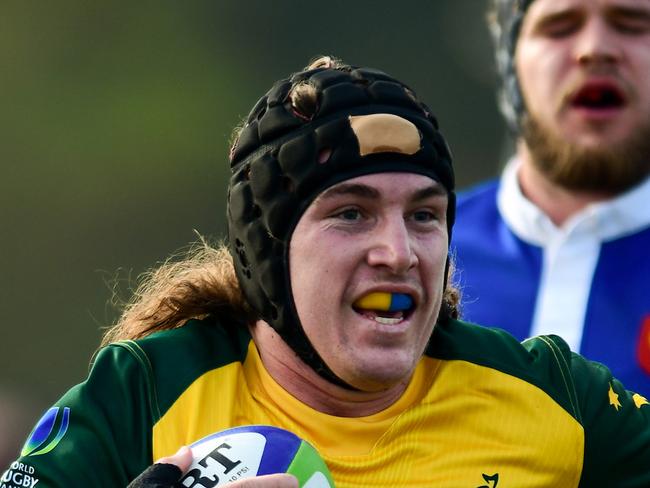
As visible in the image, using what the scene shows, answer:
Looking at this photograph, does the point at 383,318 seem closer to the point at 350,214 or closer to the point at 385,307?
the point at 385,307

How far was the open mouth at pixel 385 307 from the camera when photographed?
154 inches

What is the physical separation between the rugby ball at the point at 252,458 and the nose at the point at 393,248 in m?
0.48

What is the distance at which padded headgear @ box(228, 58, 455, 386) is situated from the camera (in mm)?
3947

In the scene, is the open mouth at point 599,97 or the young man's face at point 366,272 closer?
the young man's face at point 366,272

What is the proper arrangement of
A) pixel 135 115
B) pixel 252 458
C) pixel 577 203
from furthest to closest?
pixel 135 115 < pixel 577 203 < pixel 252 458

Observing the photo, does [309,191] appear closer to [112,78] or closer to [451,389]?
[451,389]

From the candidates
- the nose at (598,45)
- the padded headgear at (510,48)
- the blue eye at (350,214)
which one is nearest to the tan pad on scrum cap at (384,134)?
the blue eye at (350,214)

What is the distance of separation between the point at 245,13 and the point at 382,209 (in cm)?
1306

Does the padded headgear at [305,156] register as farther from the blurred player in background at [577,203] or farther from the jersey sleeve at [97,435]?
the blurred player in background at [577,203]

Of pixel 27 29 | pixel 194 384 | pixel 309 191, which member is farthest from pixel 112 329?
pixel 27 29

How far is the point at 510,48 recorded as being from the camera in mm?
6484

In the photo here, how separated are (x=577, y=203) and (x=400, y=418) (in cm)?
235

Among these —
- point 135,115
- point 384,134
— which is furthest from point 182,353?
point 135,115

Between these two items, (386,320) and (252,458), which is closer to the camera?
(252,458)
